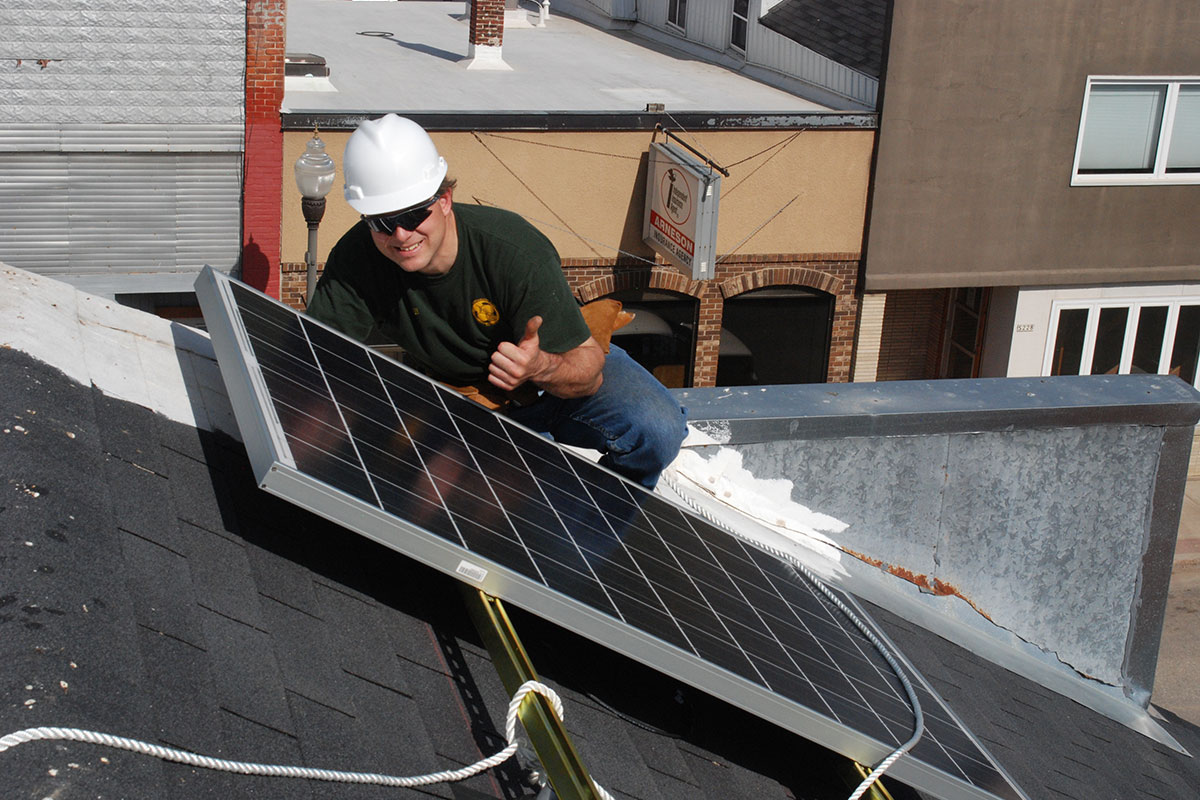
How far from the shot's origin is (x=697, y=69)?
22828mm

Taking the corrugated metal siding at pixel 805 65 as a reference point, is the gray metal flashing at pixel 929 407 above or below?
below

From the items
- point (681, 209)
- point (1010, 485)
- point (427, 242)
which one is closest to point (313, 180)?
point (681, 209)

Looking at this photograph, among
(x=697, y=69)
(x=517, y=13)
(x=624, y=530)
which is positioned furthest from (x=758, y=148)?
(x=624, y=530)

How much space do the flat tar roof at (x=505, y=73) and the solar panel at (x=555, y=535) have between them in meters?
13.1

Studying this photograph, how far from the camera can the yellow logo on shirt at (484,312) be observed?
505cm

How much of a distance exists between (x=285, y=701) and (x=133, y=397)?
68.5 inches

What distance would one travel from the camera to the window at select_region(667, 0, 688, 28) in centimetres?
2503

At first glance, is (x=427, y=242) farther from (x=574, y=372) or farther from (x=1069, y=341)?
(x=1069, y=341)

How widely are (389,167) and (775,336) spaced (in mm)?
Result: 15351

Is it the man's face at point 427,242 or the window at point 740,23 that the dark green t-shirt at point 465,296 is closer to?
the man's face at point 427,242

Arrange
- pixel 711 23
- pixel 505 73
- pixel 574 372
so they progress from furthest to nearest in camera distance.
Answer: pixel 711 23, pixel 505 73, pixel 574 372

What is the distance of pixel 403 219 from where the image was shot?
4.68 metres

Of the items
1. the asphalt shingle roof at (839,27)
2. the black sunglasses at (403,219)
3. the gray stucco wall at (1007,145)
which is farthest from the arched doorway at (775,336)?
the black sunglasses at (403,219)

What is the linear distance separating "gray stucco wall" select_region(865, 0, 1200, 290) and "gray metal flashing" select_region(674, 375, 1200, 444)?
467 inches
